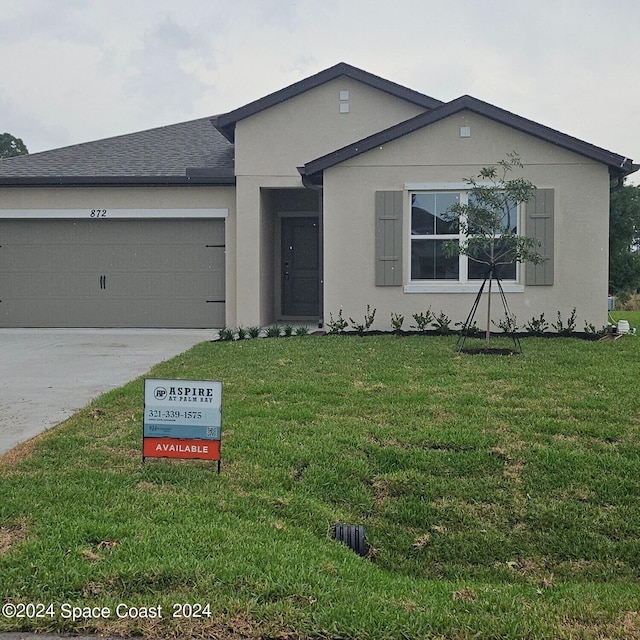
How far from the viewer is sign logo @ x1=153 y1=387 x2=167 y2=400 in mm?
5102

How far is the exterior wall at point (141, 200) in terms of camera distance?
48.3 feet

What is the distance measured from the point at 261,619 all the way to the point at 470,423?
3.50 meters

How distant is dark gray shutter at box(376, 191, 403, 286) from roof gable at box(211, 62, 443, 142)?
113 inches

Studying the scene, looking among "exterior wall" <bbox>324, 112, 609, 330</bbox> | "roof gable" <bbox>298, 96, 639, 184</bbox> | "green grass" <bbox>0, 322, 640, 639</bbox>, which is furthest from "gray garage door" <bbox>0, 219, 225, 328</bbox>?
"green grass" <bbox>0, 322, 640, 639</bbox>

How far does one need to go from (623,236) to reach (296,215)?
13.4 metres

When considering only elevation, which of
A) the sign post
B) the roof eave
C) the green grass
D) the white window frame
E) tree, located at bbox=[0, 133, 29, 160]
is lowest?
the green grass

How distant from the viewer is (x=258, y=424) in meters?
6.43

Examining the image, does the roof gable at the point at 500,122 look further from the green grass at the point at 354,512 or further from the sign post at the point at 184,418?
the sign post at the point at 184,418

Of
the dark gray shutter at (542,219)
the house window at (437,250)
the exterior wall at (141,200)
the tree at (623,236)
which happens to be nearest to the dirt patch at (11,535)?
the house window at (437,250)

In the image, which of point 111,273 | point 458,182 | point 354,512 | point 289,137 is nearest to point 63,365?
point 111,273

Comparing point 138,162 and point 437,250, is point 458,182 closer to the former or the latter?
point 437,250

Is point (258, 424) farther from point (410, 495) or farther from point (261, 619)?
point (261, 619)

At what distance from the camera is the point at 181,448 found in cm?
512

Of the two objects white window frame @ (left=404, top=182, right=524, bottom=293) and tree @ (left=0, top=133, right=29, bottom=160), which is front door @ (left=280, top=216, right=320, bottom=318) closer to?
white window frame @ (left=404, top=182, right=524, bottom=293)
